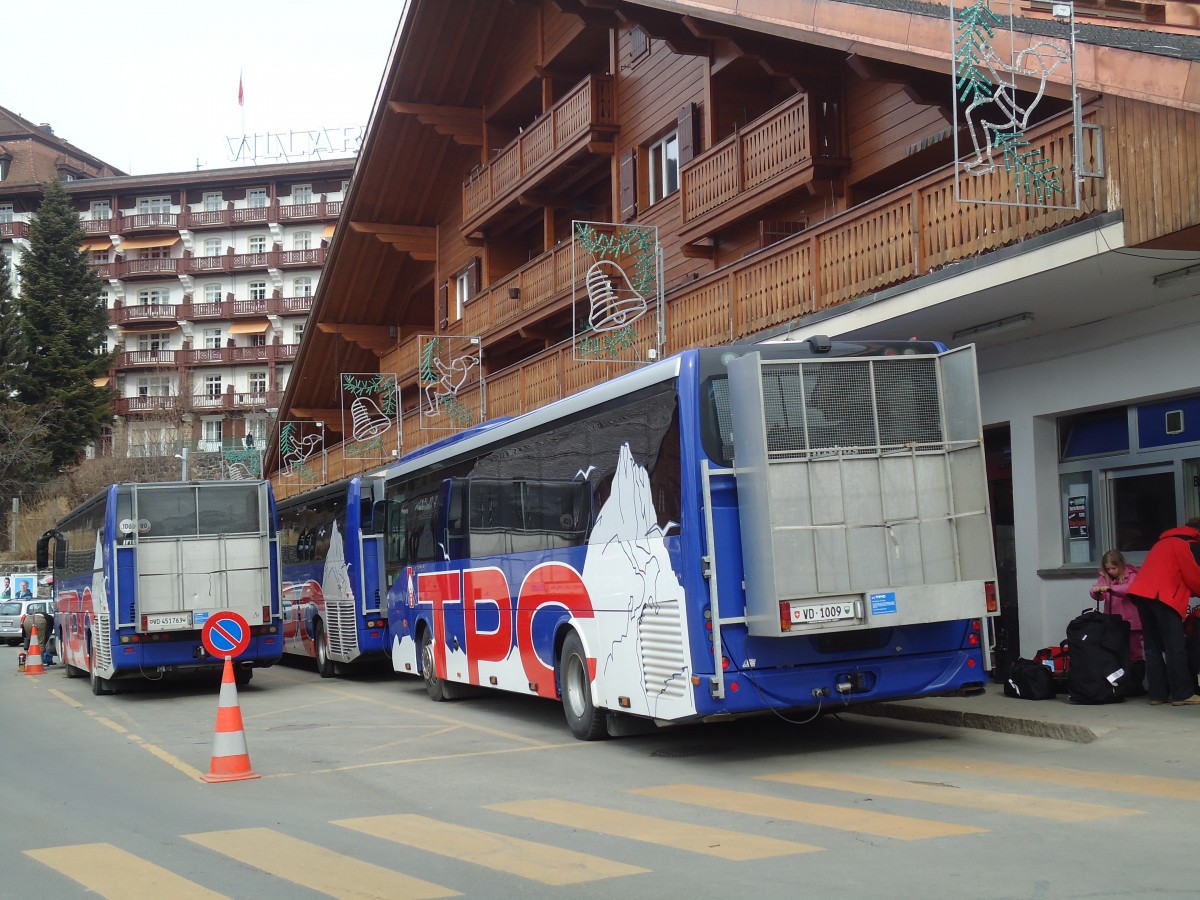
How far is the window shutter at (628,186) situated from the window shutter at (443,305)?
→ 461 inches

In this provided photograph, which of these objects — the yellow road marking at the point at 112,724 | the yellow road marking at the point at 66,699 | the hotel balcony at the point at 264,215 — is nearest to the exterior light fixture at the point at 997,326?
the yellow road marking at the point at 112,724

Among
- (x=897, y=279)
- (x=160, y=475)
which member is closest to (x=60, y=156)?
(x=160, y=475)

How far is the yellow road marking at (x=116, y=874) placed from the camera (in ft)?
23.2

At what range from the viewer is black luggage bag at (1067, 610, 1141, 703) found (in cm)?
1310

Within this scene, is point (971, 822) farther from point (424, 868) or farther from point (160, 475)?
point (160, 475)

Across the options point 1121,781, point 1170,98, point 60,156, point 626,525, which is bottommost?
point 1121,781

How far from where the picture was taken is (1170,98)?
426 inches

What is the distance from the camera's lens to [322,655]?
81.3 feet

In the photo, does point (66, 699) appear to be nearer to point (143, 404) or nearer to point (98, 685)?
point (98, 685)

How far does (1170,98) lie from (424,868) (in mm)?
8167

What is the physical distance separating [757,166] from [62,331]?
69581 millimetres

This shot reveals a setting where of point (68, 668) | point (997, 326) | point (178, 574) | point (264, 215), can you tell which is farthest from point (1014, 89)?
point (264, 215)

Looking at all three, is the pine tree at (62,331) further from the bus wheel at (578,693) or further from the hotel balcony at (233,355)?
the bus wheel at (578,693)

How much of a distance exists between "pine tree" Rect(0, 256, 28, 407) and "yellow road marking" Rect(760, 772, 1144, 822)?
3004 inches
